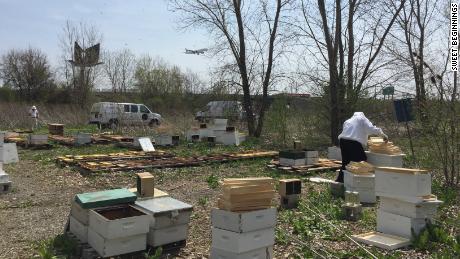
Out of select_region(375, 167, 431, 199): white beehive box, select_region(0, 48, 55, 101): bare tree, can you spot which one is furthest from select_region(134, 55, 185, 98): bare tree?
select_region(375, 167, 431, 199): white beehive box

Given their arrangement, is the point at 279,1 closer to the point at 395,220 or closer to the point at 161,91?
the point at 395,220

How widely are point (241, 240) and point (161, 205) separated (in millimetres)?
1217

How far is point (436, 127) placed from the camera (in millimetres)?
8633

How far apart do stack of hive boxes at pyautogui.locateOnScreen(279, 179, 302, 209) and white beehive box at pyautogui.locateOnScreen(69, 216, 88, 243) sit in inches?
136

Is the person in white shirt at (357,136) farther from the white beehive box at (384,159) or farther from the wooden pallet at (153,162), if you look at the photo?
the wooden pallet at (153,162)

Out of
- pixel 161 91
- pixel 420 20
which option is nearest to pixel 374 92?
pixel 420 20

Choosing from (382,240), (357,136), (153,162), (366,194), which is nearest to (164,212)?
(382,240)

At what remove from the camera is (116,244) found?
4891 mm

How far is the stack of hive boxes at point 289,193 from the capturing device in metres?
7.66

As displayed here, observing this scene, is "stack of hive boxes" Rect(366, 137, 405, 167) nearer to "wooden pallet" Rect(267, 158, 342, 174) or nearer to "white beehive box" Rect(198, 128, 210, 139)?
"wooden pallet" Rect(267, 158, 342, 174)

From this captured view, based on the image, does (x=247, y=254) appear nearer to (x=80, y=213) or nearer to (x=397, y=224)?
(x=80, y=213)

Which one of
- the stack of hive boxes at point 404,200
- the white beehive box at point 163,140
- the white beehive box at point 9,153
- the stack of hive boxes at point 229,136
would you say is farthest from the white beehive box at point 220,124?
the stack of hive boxes at point 404,200

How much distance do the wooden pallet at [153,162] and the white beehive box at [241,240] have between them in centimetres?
701

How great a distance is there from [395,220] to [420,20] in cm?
1834
